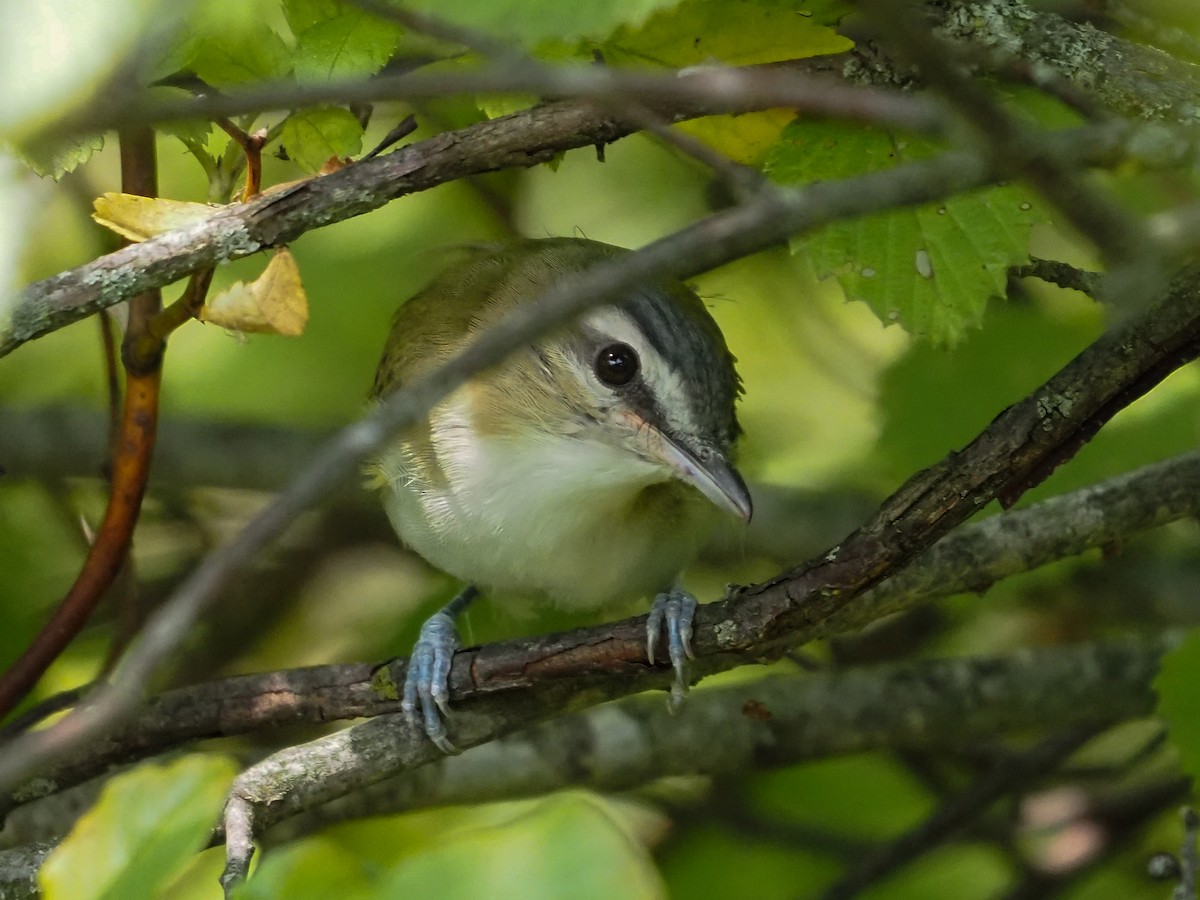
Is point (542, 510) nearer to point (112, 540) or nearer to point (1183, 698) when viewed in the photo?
point (112, 540)

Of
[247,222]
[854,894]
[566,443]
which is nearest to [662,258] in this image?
[247,222]

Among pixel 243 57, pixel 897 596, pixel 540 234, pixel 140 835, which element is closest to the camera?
pixel 140 835

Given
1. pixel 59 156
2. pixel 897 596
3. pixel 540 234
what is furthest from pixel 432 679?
pixel 540 234

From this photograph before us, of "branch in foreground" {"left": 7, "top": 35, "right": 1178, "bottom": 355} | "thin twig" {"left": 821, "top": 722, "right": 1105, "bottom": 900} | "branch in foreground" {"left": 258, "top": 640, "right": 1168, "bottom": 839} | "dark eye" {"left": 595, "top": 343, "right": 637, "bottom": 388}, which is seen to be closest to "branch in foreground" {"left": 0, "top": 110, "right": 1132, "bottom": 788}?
"branch in foreground" {"left": 7, "top": 35, "right": 1178, "bottom": 355}

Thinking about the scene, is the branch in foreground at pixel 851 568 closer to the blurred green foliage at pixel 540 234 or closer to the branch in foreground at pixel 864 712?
the blurred green foliage at pixel 540 234

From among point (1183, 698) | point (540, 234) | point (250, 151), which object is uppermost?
point (540, 234)

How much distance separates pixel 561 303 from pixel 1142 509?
192 centimetres

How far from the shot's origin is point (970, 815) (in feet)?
13.0

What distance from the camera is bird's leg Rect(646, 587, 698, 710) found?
103 inches

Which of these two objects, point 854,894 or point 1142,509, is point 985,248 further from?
point 854,894

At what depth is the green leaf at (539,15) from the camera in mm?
1847

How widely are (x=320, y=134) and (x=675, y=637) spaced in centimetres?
120

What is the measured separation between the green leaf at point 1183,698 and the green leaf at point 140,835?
2157mm

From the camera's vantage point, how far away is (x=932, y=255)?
2.71m
